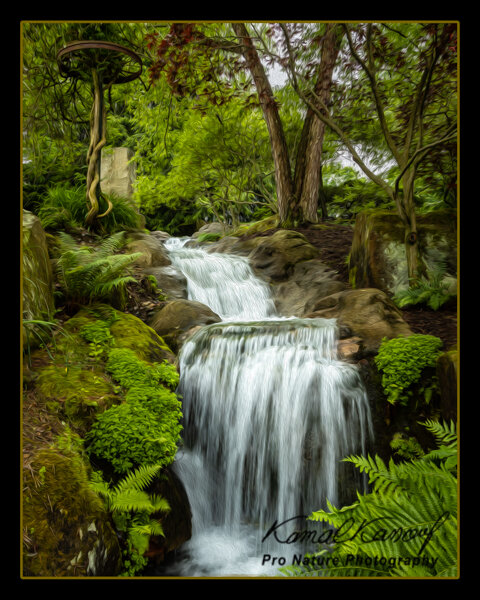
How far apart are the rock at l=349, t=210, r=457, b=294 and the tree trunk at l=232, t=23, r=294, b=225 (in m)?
2.31

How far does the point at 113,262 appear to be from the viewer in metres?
3.71

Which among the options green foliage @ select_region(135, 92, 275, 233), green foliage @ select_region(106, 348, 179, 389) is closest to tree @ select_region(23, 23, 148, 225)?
green foliage @ select_region(135, 92, 275, 233)

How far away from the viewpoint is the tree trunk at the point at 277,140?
465 centimetres

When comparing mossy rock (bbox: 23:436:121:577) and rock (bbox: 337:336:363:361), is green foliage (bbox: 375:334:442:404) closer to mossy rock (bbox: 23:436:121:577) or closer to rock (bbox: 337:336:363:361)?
rock (bbox: 337:336:363:361)

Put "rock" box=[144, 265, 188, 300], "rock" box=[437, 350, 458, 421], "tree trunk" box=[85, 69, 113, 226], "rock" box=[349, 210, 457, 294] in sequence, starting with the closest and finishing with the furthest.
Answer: "rock" box=[437, 350, 458, 421], "rock" box=[349, 210, 457, 294], "tree trunk" box=[85, 69, 113, 226], "rock" box=[144, 265, 188, 300]

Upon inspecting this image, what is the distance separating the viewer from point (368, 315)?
160 inches

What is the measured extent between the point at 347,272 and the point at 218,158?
500 cm

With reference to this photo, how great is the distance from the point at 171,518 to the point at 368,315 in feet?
9.42

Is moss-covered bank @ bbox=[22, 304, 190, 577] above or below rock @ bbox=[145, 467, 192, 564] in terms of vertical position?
above

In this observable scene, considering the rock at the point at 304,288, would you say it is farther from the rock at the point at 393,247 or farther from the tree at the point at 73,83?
the tree at the point at 73,83

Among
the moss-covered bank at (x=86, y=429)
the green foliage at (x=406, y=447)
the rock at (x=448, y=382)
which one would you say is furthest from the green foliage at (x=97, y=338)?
the rock at (x=448, y=382)

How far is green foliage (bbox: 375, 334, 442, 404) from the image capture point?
3230mm

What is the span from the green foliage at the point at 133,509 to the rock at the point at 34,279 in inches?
51.9
